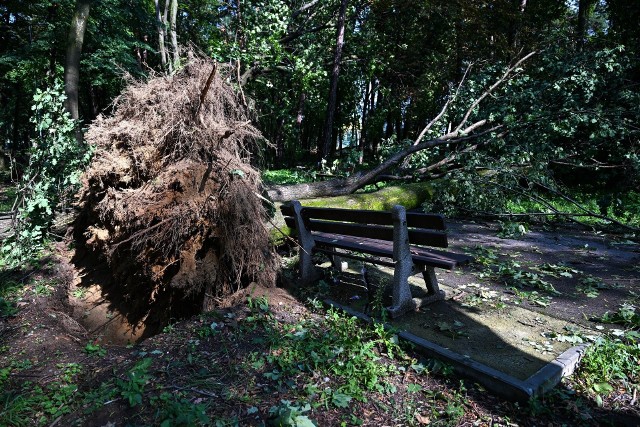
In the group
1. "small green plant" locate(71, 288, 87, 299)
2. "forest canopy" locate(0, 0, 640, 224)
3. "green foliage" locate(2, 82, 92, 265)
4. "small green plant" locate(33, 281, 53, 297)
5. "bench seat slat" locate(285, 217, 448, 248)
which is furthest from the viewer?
"forest canopy" locate(0, 0, 640, 224)

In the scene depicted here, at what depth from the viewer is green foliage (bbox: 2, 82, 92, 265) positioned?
532cm

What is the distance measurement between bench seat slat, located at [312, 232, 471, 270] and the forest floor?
53cm

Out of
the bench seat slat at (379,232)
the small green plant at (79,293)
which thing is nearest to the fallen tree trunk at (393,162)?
the bench seat slat at (379,232)

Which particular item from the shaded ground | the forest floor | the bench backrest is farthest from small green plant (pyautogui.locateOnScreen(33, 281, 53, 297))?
the shaded ground

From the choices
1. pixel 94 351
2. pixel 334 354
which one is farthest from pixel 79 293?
pixel 334 354

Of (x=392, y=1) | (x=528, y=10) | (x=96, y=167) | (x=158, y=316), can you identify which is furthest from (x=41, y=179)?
(x=528, y=10)

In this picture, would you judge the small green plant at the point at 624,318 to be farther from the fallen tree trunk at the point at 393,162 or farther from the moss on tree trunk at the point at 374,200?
the fallen tree trunk at the point at 393,162

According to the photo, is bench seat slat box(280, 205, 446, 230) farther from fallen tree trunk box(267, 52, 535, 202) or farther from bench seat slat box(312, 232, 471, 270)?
fallen tree trunk box(267, 52, 535, 202)

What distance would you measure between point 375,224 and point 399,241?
16.4 inches

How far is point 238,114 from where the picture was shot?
5023 millimetres

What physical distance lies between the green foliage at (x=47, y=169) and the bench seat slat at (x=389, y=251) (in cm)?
361

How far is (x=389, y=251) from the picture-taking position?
149 inches

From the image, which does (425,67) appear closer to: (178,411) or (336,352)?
(336,352)

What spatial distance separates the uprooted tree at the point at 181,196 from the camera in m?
3.98
